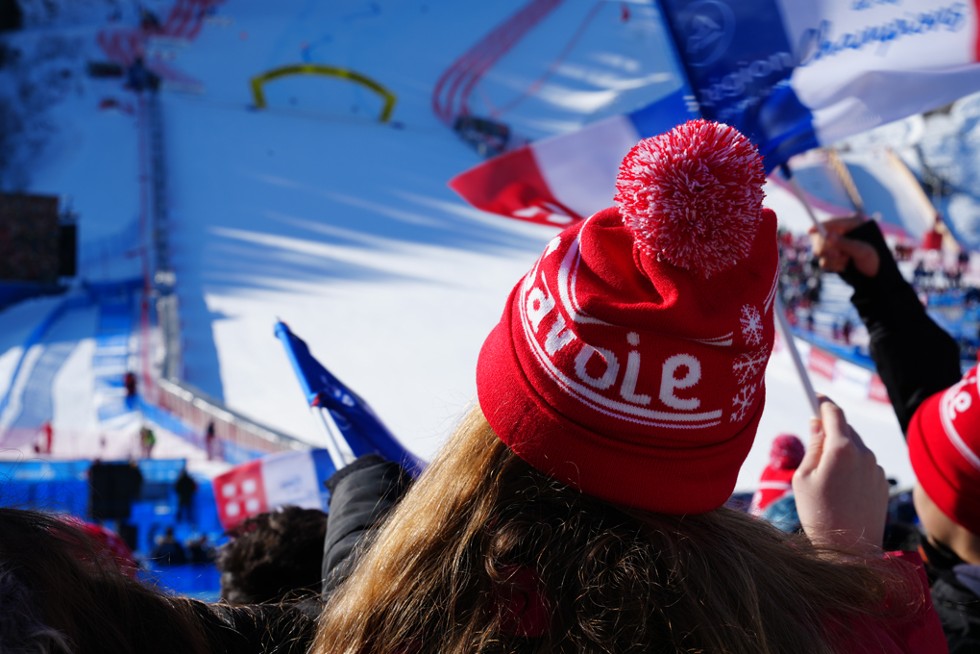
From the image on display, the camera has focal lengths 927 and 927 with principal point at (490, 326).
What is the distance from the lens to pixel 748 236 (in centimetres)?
91

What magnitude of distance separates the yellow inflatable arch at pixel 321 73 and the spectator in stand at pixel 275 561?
809 inches

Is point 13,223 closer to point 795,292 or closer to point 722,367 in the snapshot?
point 795,292

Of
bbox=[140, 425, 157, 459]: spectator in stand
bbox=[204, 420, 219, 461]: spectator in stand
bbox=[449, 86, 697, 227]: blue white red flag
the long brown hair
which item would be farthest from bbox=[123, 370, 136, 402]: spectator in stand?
the long brown hair

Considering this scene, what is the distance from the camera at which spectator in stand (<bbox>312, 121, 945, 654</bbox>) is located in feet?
2.95

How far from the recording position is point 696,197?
900 mm

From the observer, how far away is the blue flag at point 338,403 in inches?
78.7

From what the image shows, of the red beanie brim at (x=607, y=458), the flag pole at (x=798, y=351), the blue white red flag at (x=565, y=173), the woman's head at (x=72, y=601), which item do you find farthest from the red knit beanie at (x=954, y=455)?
the blue white red flag at (x=565, y=173)

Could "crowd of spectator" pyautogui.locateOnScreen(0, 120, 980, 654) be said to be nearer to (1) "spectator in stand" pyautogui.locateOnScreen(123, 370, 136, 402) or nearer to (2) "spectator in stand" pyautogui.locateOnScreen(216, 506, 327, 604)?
(2) "spectator in stand" pyautogui.locateOnScreen(216, 506, 327, 604)

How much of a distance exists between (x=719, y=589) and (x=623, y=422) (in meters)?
0.20

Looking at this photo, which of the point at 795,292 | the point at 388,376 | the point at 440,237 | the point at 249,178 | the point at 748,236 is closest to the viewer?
the point at 748,236

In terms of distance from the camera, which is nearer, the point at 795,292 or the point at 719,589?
the point at 719,589

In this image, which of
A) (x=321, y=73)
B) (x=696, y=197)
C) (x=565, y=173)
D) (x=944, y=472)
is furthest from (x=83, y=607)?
(x=321, y=73)

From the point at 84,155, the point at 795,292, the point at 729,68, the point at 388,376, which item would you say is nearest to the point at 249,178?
the point at 84,155

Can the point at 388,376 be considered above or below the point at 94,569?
below
